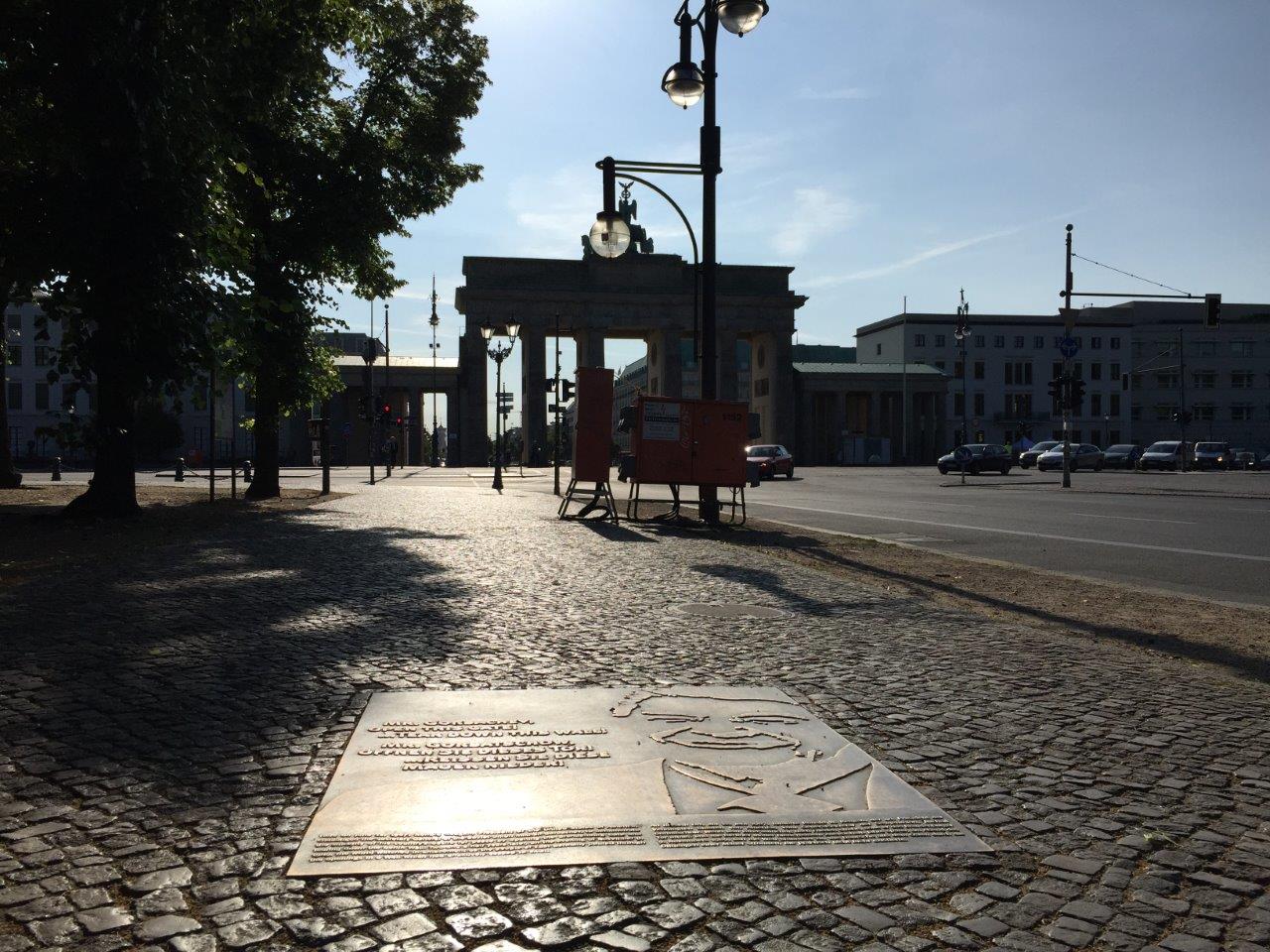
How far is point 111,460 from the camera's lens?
49.4 ft

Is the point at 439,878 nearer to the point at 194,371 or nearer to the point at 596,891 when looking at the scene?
the point at 596,891

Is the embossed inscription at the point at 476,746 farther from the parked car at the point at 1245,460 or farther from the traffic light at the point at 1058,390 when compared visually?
the parked car at the point at 1245,460

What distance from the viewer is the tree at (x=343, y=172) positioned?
1961 cm

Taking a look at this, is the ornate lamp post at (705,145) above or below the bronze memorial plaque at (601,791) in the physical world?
above

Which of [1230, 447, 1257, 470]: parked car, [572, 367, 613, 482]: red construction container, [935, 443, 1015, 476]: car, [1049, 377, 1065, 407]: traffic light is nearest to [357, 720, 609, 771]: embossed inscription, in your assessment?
[572, 367, 613, 482]: red construction container

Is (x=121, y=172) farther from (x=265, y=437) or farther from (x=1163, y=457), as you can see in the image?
(x=1163, y=457)

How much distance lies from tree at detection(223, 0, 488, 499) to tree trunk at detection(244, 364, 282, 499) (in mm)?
28

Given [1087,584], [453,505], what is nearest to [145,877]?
[1087,584]

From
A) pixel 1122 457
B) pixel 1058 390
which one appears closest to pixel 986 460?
pixel 1122 457

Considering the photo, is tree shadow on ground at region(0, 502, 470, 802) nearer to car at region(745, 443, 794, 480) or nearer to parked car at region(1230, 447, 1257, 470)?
car at region(745, 443, 794, 480)

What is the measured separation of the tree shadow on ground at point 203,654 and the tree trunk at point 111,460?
15.7 ft

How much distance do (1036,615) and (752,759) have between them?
454 centimetres

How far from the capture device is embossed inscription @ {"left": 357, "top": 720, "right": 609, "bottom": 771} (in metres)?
3.68

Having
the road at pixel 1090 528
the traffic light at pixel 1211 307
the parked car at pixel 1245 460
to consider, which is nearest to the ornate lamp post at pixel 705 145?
the road at pixel 1090 528
